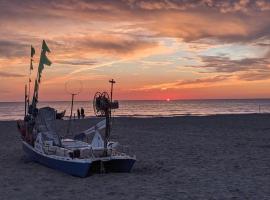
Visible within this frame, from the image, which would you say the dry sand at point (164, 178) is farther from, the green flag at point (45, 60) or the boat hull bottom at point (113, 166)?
the green flag at point (45, 60)

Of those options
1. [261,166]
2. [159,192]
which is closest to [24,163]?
[159,192]

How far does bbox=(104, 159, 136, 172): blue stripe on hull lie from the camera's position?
19.5 meters

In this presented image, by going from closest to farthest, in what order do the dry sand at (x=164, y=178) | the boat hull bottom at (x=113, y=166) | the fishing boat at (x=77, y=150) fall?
the dry sand at (x=164, y=178)
the fishing boat at (x=77, y=150)
the boat hull bottom at (x=113, y=166)

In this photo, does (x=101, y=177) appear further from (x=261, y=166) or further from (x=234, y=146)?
(x=234, y=146)

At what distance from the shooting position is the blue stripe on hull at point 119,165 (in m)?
19.5

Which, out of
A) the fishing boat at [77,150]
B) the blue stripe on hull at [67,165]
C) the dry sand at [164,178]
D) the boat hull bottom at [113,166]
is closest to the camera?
the dry sand at [164,178]

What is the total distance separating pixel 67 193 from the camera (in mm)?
16172

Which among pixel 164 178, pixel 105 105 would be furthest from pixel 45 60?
pixel 164 178

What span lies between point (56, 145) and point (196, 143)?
1374 centimetres

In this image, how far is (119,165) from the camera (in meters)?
19.8

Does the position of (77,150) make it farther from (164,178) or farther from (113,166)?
(164,178)

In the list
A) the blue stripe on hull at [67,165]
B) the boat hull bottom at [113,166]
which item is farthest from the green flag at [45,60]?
the boat hull bottom at [113,166]

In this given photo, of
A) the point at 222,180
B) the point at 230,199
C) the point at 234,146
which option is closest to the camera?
the point at 230,199

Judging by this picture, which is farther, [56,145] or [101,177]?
[56,145]
